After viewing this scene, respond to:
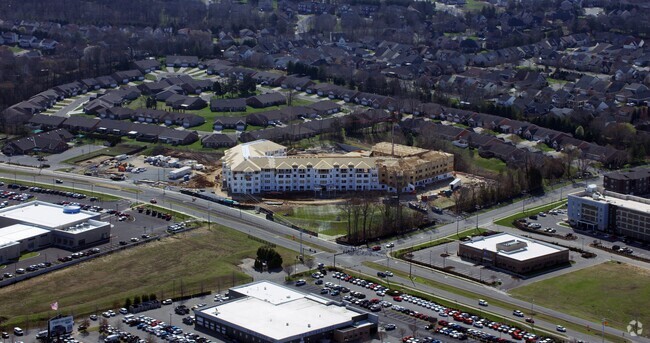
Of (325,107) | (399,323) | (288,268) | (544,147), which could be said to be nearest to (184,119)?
(325,107)

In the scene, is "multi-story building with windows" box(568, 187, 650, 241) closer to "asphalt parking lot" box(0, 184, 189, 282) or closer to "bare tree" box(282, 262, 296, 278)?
"bare tree" box(282, 262, 296, 278)

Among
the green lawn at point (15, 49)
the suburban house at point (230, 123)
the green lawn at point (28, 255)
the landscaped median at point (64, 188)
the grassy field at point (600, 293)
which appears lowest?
the grassy field at point (600, 293)

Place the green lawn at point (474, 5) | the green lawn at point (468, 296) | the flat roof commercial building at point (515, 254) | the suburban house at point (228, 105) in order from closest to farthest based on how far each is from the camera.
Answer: the green lawn at point (468, 296)
the flat roof commercial building at point (515, 254)
the suburban house at point (228, 105)
the green lawn at point (474, 5)

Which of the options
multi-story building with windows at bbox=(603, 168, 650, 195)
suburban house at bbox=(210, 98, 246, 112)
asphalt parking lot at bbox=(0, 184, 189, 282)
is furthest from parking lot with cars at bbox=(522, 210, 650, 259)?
suburban house at bbox=(210, 98, 246, 112)

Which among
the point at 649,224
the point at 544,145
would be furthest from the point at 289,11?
the point at 649,224

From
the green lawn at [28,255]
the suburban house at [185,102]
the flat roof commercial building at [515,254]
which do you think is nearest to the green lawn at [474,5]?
the suburban house at [185,102]

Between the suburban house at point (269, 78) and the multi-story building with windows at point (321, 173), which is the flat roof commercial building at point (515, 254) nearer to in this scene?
the multi-story building with windows at point (321, 173)

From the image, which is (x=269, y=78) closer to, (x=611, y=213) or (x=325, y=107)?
(x=325, y=107)
